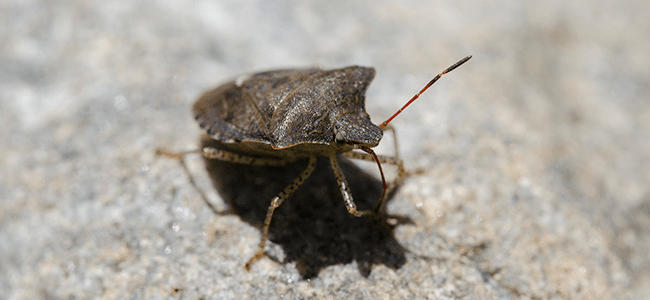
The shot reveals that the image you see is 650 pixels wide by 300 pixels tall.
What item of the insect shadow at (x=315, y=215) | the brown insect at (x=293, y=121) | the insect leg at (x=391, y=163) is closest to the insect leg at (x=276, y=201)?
the brown insect at (x=293, y=121)

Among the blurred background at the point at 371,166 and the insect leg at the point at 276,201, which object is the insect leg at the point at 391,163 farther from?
the insect leg at the point at 276,201

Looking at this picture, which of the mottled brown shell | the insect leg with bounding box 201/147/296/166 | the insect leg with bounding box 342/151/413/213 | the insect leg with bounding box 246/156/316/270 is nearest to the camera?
the mottled brown shell

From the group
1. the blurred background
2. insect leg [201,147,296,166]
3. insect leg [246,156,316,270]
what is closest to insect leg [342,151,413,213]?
the blurred background

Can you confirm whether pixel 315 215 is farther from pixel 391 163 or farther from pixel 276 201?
pixel 391 163

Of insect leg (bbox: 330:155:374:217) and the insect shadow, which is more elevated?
insect leg (bbox: 330:155:374:217)

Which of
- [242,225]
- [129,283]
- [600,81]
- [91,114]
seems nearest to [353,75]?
[242,225]

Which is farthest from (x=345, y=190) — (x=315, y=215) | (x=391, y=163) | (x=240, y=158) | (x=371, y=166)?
(x=240, y=158)

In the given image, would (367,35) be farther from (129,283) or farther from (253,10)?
(129,283)

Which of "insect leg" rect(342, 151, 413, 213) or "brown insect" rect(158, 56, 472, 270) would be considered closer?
"brown insect" rect(158, 56, 472, 270)

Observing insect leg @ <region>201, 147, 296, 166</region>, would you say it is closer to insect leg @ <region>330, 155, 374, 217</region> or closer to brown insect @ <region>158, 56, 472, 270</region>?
brown insect @ <region>158, 56, 472, 270</region>
